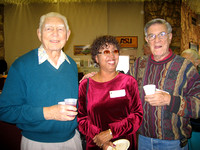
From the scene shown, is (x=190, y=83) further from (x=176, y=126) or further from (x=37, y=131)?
(x=37, y=131)

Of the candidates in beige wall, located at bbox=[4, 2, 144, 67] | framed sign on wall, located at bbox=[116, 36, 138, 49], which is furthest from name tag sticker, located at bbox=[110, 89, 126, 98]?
framed sign on wall, located at bbox=[116, 36, 138, 49]

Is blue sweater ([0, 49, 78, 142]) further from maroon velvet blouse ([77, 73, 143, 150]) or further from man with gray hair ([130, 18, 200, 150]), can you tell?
man with gray hair ([130, 18, 200, 150])

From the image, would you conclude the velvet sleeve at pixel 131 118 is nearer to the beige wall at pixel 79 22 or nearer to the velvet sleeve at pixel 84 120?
the velvet sleeve at pixel 84 120

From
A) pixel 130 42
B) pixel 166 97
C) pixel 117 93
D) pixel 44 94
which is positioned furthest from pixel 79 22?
pixel 166 97

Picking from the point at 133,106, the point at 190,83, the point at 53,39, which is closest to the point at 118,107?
the point at 133,106

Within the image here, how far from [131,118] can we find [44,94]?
102 centimetres

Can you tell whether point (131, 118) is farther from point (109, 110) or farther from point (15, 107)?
point (15, 107)

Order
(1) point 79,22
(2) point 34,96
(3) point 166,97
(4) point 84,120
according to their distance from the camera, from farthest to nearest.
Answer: (1) point 79,22
(4) point 84,120
(3) point 166,97
(2) point 34,96

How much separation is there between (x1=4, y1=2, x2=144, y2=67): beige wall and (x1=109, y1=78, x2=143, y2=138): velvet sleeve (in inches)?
262

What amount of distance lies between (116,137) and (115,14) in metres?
7.93

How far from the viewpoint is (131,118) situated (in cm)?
164

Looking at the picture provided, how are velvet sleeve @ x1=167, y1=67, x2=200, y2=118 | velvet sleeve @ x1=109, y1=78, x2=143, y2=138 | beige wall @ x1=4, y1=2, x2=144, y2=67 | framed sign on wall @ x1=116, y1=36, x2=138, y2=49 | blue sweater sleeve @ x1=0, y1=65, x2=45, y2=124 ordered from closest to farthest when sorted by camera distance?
blue sweater sleeve @ x1=0, y1=65, x2=45, y2=124 → velvet sleeve @ x1=167, y1=67, x2=200, y2=118 → velvet sleeve @ x1=109, y1=78, x2=143, y2=138 → beige wall @ x1=4, y1=2, x2=144, y2=67 → framed sign on wall @ x1=116, y1=36, x2=138, y2=49

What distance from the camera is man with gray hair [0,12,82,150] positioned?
119cm

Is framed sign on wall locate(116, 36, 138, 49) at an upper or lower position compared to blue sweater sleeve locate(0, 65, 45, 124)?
upper
